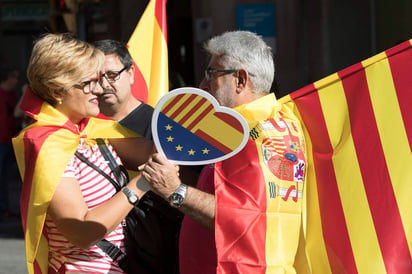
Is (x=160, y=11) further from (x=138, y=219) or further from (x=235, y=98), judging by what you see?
(x=138, y=219)

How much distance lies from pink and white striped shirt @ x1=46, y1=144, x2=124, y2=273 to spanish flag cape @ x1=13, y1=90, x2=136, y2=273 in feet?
0.14

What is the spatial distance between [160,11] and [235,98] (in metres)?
1.13

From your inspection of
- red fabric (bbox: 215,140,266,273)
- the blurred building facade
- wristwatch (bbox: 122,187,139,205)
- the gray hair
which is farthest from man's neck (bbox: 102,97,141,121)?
the blurred building facade

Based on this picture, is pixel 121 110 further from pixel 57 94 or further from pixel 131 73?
pixel 57 94

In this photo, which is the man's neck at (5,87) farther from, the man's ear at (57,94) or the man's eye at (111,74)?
the man's ear at (57,94)

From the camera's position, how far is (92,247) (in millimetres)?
3443

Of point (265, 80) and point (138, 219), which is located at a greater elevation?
point (265, 80)

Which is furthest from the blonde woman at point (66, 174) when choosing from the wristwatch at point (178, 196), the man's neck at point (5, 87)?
the man's neck at point (5, 87)

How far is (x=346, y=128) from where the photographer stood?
3.77m

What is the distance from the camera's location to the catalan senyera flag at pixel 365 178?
3670mm

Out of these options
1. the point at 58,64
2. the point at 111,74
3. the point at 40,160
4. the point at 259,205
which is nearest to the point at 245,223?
the point at 259,205

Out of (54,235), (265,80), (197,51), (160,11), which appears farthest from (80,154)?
(197,51)

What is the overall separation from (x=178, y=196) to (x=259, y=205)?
329 mm

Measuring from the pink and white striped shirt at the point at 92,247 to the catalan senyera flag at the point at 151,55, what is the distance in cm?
108
